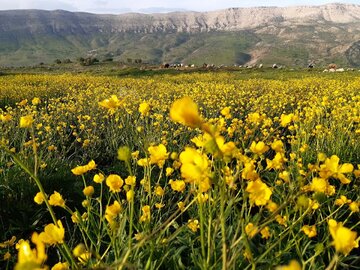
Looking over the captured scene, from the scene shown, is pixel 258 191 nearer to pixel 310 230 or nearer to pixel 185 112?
pixel 185 112

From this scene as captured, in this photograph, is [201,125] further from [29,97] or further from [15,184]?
[29,97]

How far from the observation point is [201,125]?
995mm

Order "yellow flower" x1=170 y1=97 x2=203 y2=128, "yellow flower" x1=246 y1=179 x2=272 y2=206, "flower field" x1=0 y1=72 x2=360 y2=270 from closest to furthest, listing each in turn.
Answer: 1. "yellow flower" x1=170 y1=97 x2=203 y2=128
2. "flower field" x1=0 y1=72 x2=360 y2=270
3. "yellow flower" x1=246 y1=179 x2=272 y2=206

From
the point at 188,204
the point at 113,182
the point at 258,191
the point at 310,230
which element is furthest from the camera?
the point at 188,204

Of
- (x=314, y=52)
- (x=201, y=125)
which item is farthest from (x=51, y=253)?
(x=314, y=52)

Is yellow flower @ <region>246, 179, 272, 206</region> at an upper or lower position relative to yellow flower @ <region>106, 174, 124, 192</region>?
upper

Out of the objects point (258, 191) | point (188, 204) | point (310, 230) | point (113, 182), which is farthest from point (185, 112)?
point (188, 204)

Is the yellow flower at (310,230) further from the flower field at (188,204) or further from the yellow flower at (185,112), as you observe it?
the yellow flower at (185,112)

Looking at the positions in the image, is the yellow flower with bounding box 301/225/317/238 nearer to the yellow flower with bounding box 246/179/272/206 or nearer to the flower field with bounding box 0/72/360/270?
the flower field with bounding box 0/72/360/270

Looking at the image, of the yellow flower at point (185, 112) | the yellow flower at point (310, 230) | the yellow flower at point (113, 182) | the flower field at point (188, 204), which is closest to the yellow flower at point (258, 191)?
the flower field at point (188, 204)

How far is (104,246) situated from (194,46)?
198444mm

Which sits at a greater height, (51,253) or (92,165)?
(92,165)

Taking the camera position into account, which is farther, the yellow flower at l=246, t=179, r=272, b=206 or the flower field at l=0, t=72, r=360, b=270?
the yellow flower at l=246, t=179, r=272, b=206

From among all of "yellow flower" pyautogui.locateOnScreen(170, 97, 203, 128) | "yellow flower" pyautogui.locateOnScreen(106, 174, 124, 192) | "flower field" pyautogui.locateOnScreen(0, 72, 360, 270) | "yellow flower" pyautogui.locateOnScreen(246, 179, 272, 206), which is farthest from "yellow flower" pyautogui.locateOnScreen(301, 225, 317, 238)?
"yellow flower" pyautogui.locateOnScreen(170, 97, 203, 128)
